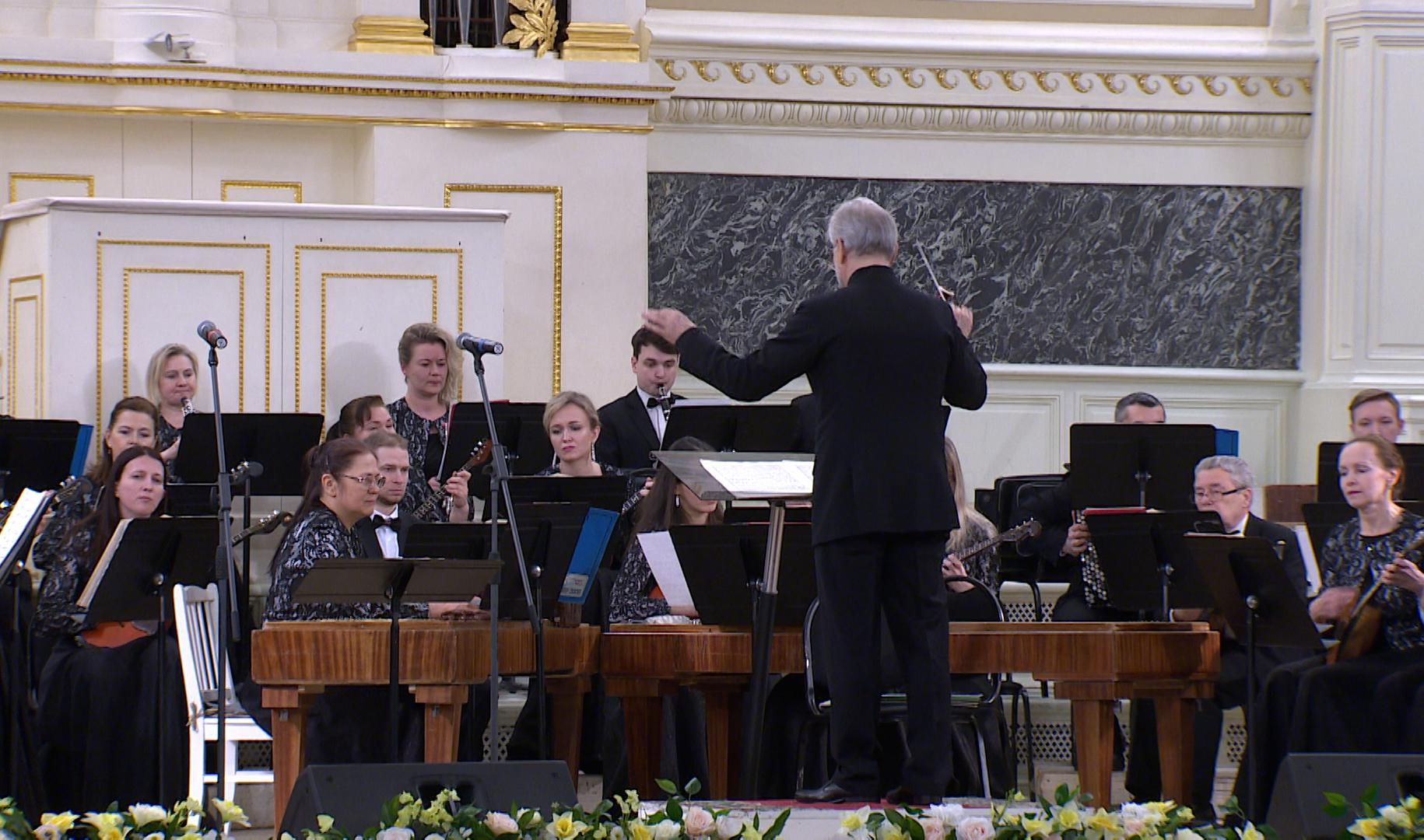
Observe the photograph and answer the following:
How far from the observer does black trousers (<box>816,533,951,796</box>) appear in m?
4.81

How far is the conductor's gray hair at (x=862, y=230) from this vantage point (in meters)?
4.94

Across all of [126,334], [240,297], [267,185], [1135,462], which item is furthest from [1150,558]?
[267,185]

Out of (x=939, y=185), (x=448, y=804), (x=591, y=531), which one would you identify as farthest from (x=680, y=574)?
(x=939, y=185)

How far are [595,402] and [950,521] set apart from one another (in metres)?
4.79

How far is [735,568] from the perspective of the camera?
567cm

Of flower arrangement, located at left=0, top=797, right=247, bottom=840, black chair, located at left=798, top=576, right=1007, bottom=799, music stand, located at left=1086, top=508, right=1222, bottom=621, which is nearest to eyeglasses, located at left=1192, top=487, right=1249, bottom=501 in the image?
music stand, located at left=1086, top=508, right=1222, bottom=621

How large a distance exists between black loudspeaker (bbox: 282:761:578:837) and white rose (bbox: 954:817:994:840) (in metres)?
0.62

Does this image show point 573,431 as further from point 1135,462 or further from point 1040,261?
point 1040,261

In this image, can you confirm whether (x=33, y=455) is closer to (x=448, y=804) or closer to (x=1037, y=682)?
(x=1037, y=682)

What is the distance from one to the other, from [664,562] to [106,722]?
1.74m

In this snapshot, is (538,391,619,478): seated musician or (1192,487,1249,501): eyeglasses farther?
(1192,487,1249,501): eyeglasses

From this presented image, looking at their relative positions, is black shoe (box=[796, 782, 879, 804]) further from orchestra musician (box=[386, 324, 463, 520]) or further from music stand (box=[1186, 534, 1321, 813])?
orchestra musician (box=[386, 324, 463, 520])

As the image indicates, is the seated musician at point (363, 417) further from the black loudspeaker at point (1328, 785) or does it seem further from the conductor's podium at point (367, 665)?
the black loudspeaker at point (1328, 785)

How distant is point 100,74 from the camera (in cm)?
901
